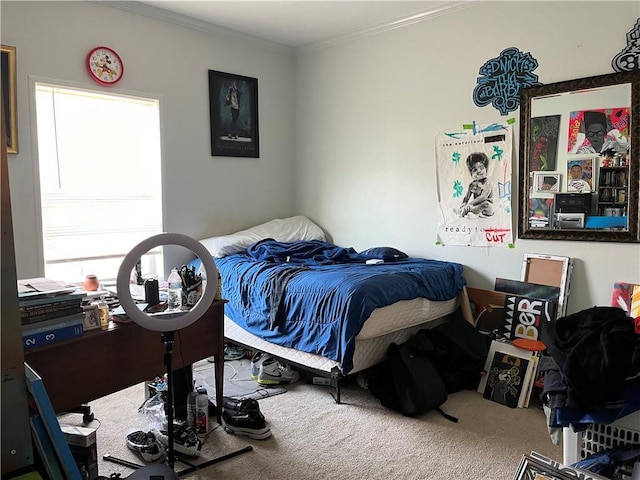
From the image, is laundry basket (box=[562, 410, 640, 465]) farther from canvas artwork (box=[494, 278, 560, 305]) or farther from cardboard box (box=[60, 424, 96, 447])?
cardboard box (box=[60, 424, 96, 447])

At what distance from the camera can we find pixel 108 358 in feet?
6.79

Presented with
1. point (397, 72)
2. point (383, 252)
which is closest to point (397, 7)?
point (397, 72)

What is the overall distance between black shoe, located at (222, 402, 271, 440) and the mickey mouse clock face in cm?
244

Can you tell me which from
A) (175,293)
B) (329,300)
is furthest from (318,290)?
(175,293)

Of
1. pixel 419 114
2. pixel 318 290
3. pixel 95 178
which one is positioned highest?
pixel 419 114

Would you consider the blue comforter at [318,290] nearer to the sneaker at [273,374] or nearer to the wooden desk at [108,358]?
the sneaker at [273,374]

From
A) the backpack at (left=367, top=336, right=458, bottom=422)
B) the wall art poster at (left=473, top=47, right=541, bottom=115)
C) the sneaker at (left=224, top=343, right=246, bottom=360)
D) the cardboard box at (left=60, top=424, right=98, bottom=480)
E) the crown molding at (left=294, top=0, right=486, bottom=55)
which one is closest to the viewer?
the cardboard box at (left=60, top=424, right=98, bottom=480)

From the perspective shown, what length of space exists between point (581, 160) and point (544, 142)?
0.26m

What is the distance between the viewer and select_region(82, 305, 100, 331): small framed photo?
6.54 ft

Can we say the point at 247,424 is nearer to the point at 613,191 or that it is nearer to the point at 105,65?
the point at 613,191

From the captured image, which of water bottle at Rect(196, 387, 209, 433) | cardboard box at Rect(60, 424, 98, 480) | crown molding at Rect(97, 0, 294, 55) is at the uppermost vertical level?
crown molding at Rect(97, 0, 294, 55)

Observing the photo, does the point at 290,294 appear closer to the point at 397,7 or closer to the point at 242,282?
the point at 242,282

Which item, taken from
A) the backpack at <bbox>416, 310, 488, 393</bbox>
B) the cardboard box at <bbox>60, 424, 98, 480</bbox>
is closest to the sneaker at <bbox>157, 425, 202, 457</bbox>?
the cardboard box at <bbox>60, 424, 98, 480</bbox>

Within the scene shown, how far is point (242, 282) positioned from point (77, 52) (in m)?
1.90
